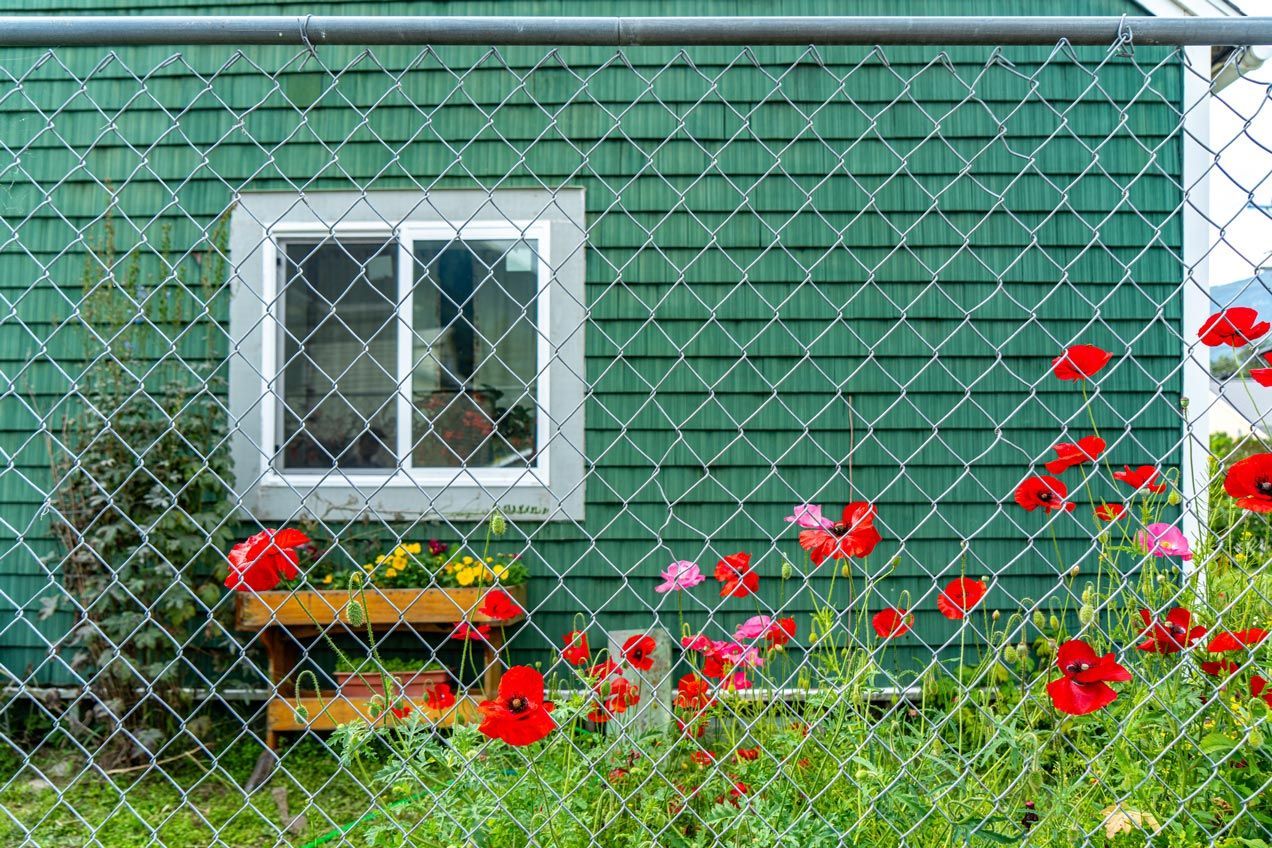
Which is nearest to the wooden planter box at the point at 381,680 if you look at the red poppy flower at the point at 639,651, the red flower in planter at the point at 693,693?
the red flower in planter at the point at 693,693

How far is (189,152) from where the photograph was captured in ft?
12.1

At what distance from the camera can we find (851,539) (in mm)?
1384

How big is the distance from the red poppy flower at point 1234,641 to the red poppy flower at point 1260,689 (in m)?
0.07

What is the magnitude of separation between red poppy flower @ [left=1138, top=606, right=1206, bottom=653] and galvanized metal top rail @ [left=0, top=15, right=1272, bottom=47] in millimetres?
864

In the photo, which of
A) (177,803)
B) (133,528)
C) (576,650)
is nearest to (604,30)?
(576,650)

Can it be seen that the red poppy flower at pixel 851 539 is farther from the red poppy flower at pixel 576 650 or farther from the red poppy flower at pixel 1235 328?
the red poppy flower at pixel 1235 328

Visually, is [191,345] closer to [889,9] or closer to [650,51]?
[650,51]

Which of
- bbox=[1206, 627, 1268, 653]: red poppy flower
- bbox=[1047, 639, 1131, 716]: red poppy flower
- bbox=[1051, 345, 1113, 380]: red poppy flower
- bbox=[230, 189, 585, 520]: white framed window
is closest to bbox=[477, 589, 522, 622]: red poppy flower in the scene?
bbox=[1047, 639, 1131, 716]: red poppy flower

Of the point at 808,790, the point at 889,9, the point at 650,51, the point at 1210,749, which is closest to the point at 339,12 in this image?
the point at 650,51

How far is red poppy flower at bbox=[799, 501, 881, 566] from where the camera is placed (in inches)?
54.4

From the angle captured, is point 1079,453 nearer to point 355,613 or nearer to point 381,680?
point 355,613

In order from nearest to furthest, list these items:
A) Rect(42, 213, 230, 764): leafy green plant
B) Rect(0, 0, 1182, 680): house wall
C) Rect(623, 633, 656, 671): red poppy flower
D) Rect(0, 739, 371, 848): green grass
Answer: Rect(623, 633, 656, 671): red poppy flower, Rect(0, 739, 371, 848): green grass, Rect(42, 213, 230, 764): leafy green plant, Rect(0, 0, 1182, 680): house wall

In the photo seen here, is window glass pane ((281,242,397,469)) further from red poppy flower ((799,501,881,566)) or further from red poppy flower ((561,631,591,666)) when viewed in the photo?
red poppy flower ((799,501,881,566))

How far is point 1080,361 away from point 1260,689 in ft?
2.00
